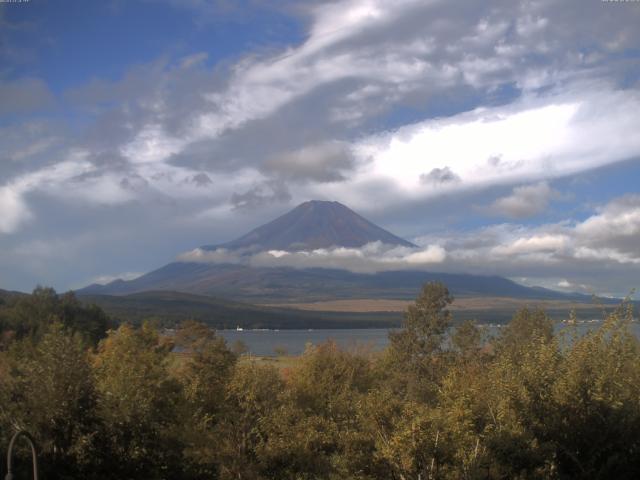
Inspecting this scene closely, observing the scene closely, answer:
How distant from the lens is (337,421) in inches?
778

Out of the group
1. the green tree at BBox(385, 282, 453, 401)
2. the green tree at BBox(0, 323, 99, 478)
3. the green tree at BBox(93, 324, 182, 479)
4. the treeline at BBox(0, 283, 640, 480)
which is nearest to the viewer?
the treeline at BBox(0, 283, 640, 480)

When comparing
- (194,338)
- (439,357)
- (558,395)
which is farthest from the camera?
(439,357)

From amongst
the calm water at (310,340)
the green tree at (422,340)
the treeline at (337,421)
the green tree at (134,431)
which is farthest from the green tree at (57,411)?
the green tree at (422,340)

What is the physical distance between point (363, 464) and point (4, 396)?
30.3 feet

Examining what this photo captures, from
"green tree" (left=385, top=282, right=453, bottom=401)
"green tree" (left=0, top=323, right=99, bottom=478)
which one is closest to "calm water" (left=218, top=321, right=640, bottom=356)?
"green tree" (left=385, top=282, right=453, bottom=401)

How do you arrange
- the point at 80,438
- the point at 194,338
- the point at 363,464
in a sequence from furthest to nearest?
the point at 194,338 < the point at 80,438 < the point at 363,464

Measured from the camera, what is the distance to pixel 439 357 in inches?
1889

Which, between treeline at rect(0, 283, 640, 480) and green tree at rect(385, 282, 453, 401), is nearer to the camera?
treeline at rect(0, 283, 640, 480)

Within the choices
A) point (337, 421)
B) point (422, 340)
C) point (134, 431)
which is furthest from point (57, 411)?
point (422, 340)

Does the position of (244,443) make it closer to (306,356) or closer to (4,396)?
(4,396)

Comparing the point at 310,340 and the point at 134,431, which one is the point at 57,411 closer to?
the point at 134,431

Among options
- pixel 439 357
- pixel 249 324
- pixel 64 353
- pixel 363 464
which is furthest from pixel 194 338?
pixel 249 324

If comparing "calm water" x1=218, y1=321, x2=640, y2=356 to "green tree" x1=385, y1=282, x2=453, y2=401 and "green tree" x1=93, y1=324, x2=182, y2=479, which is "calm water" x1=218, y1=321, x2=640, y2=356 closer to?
"green tree" x1=385, y1=282, x2=453, y2=401

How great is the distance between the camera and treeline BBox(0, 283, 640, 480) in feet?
44.8
